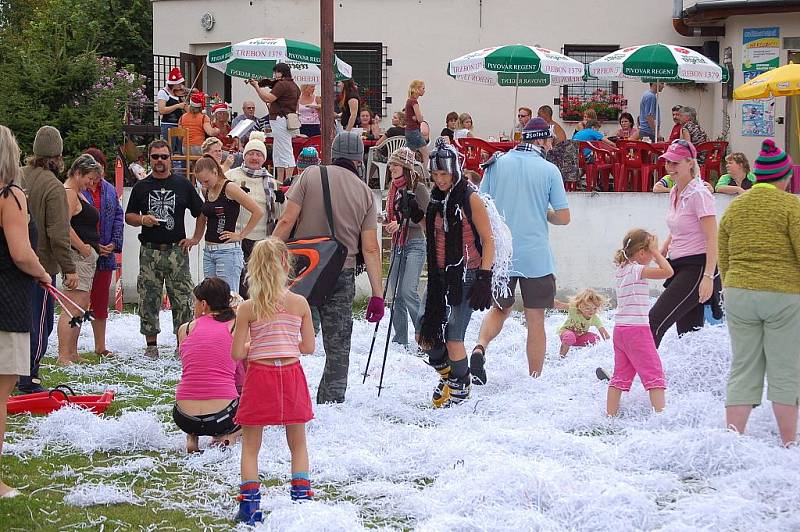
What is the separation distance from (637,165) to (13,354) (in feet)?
38.7

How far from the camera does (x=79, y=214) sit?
10414 millimetres

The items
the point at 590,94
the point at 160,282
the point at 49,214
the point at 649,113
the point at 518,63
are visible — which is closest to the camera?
the point at 49,214

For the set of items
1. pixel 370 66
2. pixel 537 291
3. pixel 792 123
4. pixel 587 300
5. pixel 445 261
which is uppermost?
pixel 370 66

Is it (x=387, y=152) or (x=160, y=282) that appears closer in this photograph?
(x=160, y=282)

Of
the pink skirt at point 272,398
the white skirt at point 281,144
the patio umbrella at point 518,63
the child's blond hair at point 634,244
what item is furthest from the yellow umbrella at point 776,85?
the pink skirt at point 272,398

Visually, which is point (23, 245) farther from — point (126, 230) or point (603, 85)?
point (603, 85)

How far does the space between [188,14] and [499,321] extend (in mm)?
16613

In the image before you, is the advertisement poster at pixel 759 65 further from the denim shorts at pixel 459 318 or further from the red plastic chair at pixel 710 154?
the denim shorts at pixel 459 318

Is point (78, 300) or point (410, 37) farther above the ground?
point (410, 37)

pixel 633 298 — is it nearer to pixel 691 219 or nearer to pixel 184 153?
pixel 691 219

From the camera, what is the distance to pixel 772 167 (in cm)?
690

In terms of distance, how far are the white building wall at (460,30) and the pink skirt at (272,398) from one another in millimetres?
17931

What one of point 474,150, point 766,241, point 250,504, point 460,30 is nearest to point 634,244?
point 766,241

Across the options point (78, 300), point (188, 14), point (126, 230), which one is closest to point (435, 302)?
point (78, 300)
